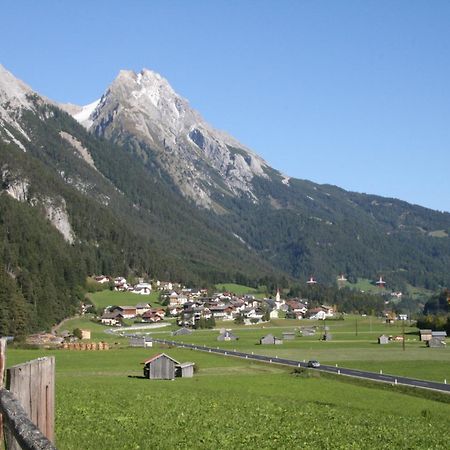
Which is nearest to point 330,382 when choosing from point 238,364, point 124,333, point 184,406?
point 238,364

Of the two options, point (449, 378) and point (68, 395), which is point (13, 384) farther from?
point (449, 378)

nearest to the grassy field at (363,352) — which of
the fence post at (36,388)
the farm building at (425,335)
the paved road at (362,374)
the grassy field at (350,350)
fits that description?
the grassy field at (350,350)

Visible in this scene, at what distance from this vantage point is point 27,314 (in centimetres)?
13775

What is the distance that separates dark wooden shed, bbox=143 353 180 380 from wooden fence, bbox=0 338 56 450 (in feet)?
205

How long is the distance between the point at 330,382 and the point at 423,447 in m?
44.3

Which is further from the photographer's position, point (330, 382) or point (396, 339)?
point (396, 339)

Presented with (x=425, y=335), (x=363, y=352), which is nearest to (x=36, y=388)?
(x=363, y=352)

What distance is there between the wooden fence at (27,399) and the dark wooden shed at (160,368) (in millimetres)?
62584

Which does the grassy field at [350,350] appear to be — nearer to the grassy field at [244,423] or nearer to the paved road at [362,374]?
the paved road at [362,374]

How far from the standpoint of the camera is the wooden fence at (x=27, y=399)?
7.45 meters

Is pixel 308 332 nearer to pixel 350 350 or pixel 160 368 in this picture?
pixel 350 350

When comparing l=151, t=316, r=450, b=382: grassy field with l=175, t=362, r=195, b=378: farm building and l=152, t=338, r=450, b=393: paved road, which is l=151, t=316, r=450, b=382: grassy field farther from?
l=175, t=362, r=195, b=378: farm building

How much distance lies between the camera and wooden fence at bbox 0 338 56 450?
7453mm

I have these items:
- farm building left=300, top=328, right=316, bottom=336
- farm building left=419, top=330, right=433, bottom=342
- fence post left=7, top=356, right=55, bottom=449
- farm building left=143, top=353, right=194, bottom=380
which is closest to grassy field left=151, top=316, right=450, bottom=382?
farm building left=419, top=330, right=433, bottom=342
